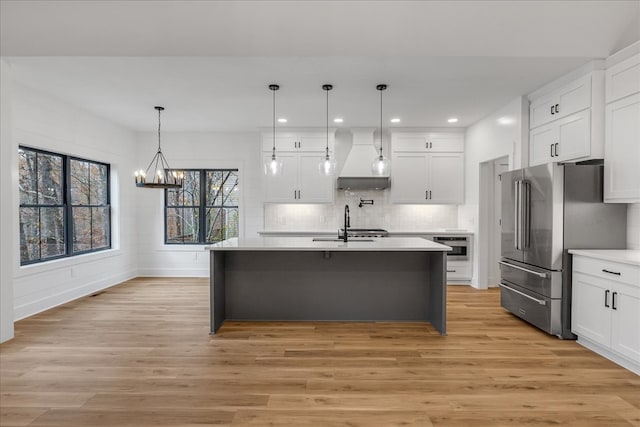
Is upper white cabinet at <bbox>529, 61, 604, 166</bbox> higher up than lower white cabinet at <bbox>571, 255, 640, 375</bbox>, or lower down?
higher up

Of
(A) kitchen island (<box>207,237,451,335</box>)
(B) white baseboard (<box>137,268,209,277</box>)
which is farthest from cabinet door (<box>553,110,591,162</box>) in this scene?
(B) white baseboard (<box>137,268,209,277</box>)

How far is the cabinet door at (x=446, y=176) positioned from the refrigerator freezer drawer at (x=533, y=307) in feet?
7.26

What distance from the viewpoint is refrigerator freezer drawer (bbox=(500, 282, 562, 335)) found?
3.58 m

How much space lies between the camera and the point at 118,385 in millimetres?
2637

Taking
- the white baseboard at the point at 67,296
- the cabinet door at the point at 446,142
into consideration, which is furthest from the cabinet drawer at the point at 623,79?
the white baseboard at the point at 67,296

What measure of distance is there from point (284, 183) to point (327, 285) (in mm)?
2784

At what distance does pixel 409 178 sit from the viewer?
639cm

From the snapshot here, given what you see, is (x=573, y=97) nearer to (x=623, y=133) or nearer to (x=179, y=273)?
(x=623, y=133)

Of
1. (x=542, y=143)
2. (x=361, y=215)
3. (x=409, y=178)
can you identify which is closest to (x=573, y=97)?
(x=542, y=143)

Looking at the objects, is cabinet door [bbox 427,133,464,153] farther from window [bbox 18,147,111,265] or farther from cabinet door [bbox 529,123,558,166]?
window [bbox 18,147,111,265]

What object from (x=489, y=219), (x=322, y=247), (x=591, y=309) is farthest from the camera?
(x=489, y=219)

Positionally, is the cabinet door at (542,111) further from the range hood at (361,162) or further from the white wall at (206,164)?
the white wall at (206,164)

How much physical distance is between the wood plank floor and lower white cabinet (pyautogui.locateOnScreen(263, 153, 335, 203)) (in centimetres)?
282

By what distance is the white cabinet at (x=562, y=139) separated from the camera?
364cm
